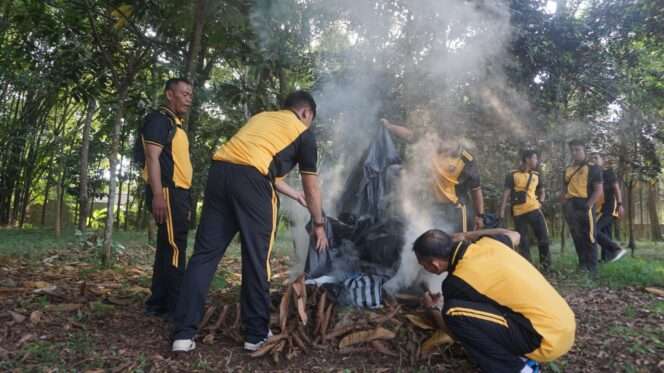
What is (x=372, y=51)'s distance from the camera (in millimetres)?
6219

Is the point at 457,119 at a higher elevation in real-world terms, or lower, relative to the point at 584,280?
higher

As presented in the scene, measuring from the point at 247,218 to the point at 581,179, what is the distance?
5.04 m

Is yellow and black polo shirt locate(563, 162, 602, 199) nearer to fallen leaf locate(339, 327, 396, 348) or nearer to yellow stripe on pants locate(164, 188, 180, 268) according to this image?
fallen leaf locate(339, 327, 396, 348)

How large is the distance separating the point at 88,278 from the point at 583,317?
462 centimetres

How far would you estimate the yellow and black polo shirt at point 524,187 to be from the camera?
Result: 20.7 feet

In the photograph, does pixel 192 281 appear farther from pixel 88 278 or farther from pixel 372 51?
pixel 372 51

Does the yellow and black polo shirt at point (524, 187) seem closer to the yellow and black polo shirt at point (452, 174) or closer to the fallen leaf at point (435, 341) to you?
the yellow and black polo shirt at point (452, 174)

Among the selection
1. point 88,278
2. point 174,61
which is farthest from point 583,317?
point 174,61

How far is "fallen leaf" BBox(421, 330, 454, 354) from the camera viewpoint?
9.84 ft

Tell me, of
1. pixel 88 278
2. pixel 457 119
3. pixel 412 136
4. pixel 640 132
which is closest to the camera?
pixel 88 278

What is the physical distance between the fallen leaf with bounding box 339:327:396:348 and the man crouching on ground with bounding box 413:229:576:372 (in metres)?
0.57

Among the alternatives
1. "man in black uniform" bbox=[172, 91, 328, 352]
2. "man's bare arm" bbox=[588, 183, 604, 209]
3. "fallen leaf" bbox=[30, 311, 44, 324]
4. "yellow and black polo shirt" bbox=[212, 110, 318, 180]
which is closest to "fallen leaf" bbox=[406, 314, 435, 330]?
Result: "man in black uniform" bbox=[172, 91, 328, 352]

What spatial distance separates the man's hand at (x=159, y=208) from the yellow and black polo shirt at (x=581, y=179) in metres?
5.31

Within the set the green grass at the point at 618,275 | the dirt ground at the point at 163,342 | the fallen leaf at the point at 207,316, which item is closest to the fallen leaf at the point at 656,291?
the green grass at the point at 618,275
